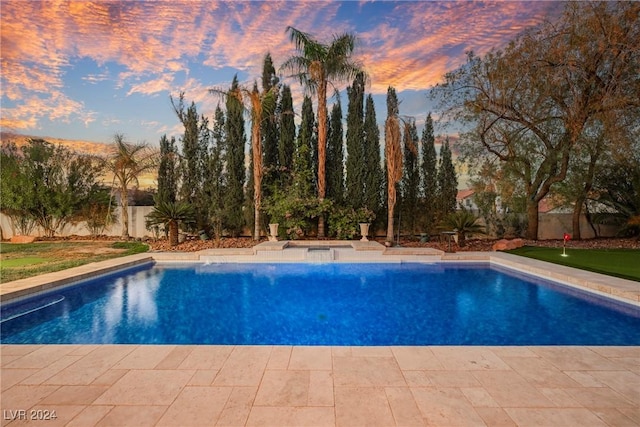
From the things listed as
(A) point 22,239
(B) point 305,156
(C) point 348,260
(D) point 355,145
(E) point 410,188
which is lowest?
(C) point 348,260

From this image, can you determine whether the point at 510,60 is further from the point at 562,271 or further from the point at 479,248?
the point at 562,271

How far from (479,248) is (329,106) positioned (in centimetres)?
845

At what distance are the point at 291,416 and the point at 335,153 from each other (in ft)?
40.3

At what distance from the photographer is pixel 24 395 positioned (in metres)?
2.57

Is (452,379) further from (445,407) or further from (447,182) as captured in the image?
(447,182)

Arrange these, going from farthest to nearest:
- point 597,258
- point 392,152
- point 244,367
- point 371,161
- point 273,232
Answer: point 371,161, point 392,152, point 273,232, point 597,258, point 244,367

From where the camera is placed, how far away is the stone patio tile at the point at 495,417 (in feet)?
7.16

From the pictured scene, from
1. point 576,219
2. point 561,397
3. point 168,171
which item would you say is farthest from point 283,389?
point 576,219

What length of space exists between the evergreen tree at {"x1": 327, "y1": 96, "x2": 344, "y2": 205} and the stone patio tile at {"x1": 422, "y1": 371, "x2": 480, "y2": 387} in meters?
11.0

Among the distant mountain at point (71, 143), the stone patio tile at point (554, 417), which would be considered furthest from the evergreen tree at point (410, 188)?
the distant mountain at point (71, 143)

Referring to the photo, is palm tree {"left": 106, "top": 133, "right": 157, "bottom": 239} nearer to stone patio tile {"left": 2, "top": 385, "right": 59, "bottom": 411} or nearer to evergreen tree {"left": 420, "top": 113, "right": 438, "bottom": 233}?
evergreen tree {"left": 420, "top": 113, "right": 438, "bottom": 233}

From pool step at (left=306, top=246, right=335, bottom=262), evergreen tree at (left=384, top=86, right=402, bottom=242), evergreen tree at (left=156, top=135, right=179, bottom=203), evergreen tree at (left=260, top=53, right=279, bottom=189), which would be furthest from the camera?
evergreen tree at (left=156, top=135, right=179, bottom=203)

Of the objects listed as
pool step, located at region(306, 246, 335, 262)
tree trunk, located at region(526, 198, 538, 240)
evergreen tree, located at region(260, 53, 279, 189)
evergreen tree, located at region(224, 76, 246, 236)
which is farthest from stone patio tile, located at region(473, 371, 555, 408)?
tree trunk, located at region(526, 198, 538, 240)

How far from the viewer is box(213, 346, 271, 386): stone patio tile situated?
2760 millimetres
